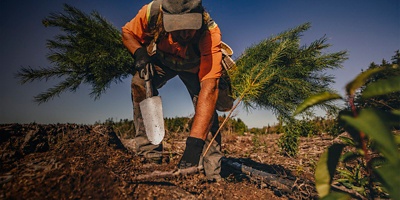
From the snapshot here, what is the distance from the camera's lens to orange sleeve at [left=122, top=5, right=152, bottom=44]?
2.20m

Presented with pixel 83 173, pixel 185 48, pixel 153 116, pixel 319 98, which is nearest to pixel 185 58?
pixel 185 48

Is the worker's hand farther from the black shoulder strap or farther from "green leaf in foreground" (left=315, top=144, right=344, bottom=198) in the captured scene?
"green leaf in foreground" (left=315, top=144, right=344, bottom=198)

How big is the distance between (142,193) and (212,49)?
1.45 m

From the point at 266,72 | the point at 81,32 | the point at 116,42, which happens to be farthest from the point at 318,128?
the point at 81,32

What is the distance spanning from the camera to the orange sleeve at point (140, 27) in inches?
86.7

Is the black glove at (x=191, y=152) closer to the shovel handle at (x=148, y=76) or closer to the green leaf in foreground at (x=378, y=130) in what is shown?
the shovel handle at (x=148, y=76)

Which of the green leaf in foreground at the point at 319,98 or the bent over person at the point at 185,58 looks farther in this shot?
the bent over person at the point at 185,58

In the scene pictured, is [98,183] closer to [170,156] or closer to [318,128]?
[170,156]

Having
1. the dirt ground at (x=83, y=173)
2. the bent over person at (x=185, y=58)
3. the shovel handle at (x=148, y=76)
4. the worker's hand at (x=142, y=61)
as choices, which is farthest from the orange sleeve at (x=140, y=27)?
the dirt ground at (x=83, y=173)

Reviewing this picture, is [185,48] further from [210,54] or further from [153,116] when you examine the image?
[153,116]

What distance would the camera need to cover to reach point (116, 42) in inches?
106

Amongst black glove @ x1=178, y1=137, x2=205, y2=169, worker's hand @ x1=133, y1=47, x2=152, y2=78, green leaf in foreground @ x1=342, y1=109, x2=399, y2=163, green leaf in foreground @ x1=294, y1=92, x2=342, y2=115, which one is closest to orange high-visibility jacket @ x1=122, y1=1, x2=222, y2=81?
worker's hand @ x1=133, y1=47, x2=152, y2=78

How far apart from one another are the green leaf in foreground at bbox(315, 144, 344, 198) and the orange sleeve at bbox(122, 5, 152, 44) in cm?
199

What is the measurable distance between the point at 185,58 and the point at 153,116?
0.77 metres
